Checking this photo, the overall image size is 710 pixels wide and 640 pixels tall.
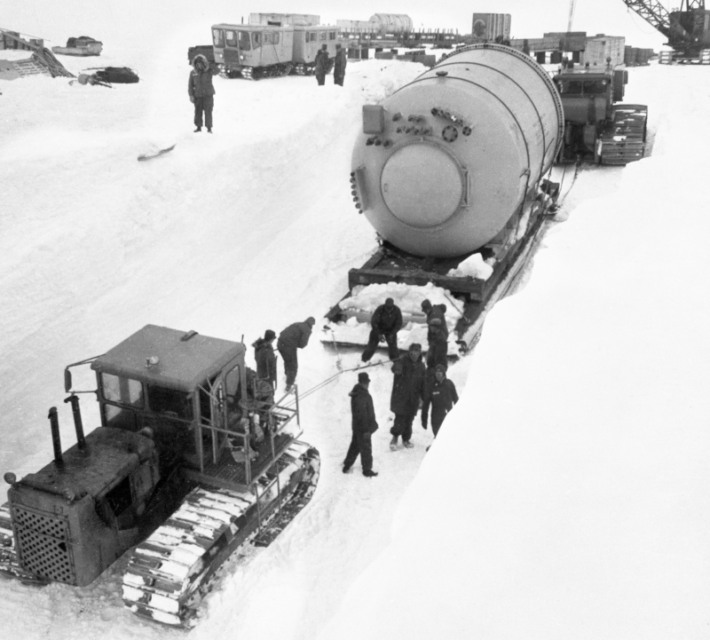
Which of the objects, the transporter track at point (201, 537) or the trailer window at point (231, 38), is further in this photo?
the trailer window at point (231, 38)

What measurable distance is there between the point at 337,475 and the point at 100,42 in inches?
1058

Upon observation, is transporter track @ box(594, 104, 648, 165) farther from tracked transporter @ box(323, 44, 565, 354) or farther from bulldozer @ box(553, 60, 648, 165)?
tracked transporter @ box(323, 44, 565, 354)

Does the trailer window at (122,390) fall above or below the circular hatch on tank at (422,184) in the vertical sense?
below

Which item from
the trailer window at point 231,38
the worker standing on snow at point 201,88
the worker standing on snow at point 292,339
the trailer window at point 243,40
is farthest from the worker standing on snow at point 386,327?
the trailer window at point 231,38

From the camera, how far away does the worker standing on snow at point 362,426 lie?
798cm

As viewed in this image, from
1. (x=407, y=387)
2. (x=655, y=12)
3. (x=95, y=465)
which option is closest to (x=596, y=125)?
(x=407, y=387)

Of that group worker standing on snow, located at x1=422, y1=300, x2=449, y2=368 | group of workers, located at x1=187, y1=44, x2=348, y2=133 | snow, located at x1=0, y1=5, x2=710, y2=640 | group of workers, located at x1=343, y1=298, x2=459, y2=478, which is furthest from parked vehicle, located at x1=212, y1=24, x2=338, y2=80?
group of workers, located at x1=343, y1=298, x2=459, y2=478

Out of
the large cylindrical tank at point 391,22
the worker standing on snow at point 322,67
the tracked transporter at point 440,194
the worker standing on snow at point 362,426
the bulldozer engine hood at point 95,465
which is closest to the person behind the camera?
the bulldozer engine hood at point 95,465

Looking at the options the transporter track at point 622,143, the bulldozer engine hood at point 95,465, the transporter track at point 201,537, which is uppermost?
the transporter track at point 622,143

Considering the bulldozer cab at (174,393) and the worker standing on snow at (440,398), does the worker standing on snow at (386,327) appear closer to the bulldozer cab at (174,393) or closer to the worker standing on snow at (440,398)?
the worker standing on snow at (440,398)

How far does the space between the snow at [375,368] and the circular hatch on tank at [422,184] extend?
1.71 meters

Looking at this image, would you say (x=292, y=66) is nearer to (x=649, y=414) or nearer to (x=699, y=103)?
(x=699, y=103)

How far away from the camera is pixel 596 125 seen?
65.6 ft

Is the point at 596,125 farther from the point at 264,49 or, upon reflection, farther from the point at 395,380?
the point at 395,380
